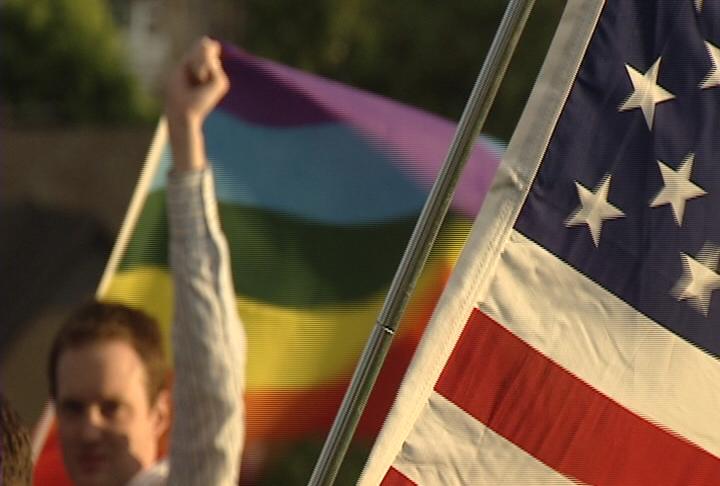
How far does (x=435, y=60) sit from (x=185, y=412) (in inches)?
1209

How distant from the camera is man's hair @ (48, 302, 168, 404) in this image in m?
3.35

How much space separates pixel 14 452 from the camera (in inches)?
101

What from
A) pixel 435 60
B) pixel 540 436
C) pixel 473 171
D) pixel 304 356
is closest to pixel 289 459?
pixel 304 356

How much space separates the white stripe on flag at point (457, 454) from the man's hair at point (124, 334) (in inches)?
28.6

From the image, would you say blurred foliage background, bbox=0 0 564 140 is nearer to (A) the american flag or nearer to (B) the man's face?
(B) the man's face

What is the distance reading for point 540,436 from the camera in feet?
9.14

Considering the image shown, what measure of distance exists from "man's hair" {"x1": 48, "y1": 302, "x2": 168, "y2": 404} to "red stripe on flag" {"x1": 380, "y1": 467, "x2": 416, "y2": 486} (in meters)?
0.72

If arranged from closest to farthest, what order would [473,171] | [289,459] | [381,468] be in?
[381,468]
[289,459]
[473,171]

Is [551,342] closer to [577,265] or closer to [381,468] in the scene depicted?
[577,265]

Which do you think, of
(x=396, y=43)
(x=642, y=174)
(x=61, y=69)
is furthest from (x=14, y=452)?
(x=396, y=43)

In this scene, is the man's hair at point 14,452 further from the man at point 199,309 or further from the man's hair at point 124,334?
the man's hair at point 124,334

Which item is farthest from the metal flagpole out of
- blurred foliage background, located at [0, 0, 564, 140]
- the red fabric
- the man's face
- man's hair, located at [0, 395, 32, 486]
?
blurred foliage background, located at [0, 0, 564, 140]

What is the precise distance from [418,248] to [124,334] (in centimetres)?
82

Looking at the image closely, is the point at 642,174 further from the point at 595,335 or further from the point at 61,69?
the point at 61,69
